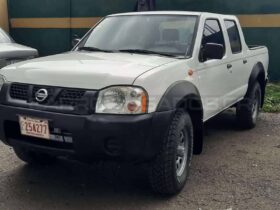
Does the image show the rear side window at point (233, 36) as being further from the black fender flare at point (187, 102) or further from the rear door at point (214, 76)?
the black fender flare at point (187, 102)

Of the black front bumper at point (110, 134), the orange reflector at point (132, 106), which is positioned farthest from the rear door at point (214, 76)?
the orange reflector at point (132, 106)

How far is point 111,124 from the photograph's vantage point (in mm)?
3225

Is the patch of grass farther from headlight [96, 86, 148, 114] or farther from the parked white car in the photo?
headlight [96, 86, 148, 114]

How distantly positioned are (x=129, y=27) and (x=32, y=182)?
1.97 metres

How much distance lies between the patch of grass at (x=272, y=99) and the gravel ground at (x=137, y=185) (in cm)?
242

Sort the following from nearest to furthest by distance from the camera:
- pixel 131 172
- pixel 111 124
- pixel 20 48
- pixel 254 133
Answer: pixel 111 124, pixel 131 172, pixel 254 133, pixel 20 48

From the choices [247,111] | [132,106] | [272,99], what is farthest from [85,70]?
[272,99]

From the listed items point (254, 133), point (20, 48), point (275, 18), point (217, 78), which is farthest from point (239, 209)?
point (275, 18)

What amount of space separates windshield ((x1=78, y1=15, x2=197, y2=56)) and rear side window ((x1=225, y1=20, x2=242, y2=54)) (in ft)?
3.29

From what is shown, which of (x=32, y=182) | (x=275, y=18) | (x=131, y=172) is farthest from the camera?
(x=275, y=18)

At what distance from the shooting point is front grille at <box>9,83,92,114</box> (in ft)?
10.9

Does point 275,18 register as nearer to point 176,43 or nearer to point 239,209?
point 176,43

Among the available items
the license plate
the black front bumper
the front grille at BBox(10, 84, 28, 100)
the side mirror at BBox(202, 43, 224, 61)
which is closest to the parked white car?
the front grille at BBox(10, 84, 28, 100)

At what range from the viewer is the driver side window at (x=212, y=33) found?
467cm
